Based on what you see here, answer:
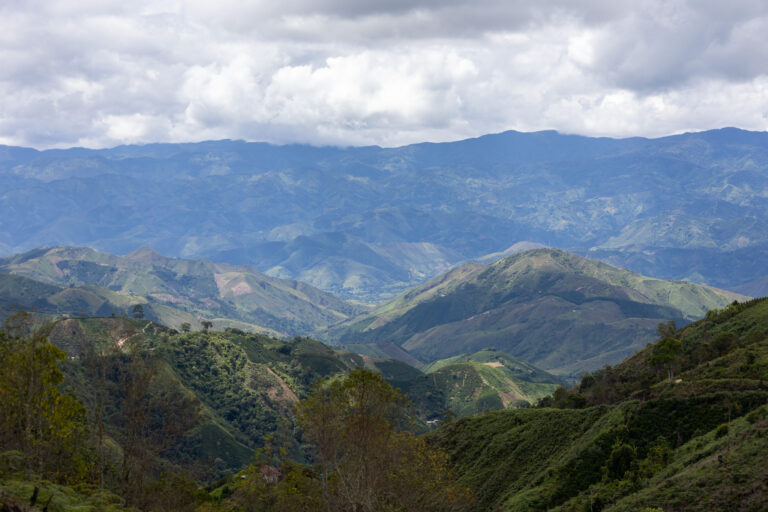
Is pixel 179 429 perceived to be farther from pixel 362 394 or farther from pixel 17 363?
pixel 362 394

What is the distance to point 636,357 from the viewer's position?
14812 cm

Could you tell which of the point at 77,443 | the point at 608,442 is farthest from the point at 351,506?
the point at 608,442

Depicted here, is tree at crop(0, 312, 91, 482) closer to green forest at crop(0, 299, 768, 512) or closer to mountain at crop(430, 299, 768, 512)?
green forest at crop(0, 299, 768, 512)

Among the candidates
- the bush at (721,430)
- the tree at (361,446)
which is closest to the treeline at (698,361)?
the bush at (721,430)

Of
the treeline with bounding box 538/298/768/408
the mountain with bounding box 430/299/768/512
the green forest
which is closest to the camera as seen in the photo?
the green forest

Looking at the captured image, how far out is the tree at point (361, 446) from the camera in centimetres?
4909

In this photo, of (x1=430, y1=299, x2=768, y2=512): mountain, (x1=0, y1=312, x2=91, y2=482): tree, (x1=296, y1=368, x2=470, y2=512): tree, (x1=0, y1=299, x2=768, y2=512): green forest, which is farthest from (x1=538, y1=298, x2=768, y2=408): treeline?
(x1=0, y1=312, x2=91, y2=482): tree

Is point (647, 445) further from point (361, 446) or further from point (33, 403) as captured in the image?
point (33, 403)

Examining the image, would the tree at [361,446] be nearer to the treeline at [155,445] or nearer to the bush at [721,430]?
the treeline at [155,445]

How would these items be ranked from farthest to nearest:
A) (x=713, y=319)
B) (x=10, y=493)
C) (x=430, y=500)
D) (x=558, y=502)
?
(x=713, y=319), (x=558, y=502), (x=430, y=500), (x=10, y=493)

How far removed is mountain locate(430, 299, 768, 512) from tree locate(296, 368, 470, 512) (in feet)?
68.7

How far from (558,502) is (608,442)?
10035 mm

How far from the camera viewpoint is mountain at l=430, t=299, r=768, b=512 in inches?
2000

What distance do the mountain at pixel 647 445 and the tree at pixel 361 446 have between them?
20945 millimetres
